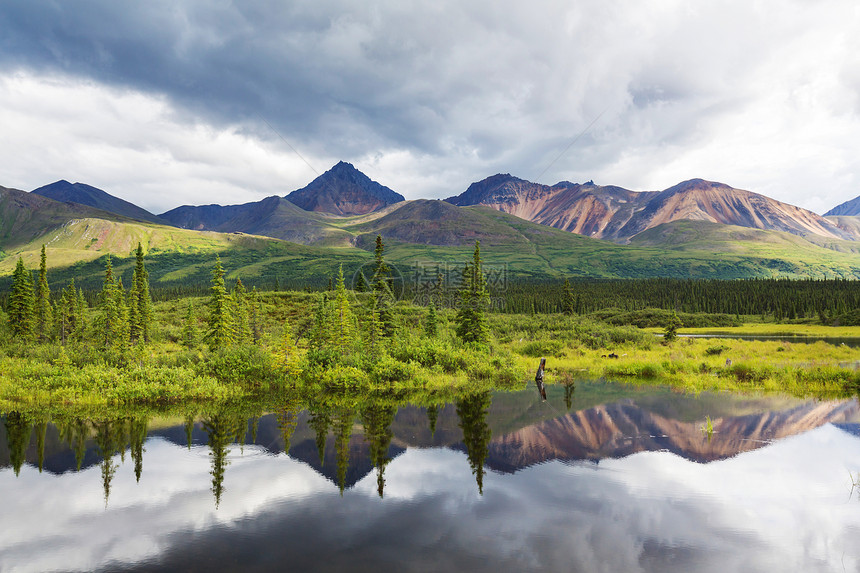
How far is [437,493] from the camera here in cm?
1605

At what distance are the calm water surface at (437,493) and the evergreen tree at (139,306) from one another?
3364 centimetres

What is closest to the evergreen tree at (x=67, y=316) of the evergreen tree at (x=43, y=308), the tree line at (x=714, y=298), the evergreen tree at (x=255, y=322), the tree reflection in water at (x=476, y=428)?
the evergreen tree at (x=43, y=308)

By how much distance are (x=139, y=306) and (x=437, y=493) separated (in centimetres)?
6090

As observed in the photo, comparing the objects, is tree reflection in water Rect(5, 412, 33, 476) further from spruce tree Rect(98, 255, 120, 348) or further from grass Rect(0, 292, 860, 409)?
spruce tree Rect(98, 255, 120, 348)

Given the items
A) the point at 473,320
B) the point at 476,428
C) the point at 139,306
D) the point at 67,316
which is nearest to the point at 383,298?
the point at 473,320

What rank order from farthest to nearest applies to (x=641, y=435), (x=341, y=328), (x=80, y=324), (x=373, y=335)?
(x=80, y=324) < (x=373, y=335) < (x=341, y=328) < (x=641, y=435)

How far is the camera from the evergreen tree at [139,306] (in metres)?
54.6

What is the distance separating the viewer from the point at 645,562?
1164 cm

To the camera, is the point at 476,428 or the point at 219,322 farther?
the point at 219,322

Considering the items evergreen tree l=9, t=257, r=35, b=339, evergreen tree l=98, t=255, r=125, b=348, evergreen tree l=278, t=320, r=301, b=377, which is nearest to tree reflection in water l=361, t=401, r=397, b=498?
evergreen tree l=278, t=320, r=301, b=377

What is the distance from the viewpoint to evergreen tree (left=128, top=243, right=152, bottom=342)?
2148 inches

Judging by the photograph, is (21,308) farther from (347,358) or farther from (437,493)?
(437,493)

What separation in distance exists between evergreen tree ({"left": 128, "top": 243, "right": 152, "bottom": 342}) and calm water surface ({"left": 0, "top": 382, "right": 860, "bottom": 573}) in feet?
110

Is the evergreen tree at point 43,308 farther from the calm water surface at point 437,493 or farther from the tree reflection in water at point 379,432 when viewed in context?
the tree reflection in water at point 379,432
